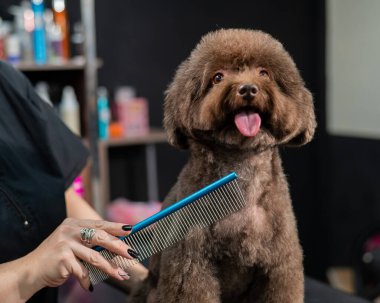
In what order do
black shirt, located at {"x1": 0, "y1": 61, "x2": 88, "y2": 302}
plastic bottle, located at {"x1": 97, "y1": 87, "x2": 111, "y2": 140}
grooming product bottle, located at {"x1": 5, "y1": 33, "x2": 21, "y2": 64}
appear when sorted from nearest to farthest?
black shirt, located at {"x1": 0, "y1": 61, "x2": 88, "y2": 302} → grooming product bottle, located at {"x1": 5, "y1": 33, "x2": 21, "y2": 64} → plastic bottle, located at {"x1": 97, "y1": 87, "x2": 111, "y2": 140}

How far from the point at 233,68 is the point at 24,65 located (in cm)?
188

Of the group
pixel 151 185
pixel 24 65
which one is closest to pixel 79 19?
pixel 24 65

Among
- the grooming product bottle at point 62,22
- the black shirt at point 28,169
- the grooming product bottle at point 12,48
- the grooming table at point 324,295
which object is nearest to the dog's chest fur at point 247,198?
the black shirt at point 28,169

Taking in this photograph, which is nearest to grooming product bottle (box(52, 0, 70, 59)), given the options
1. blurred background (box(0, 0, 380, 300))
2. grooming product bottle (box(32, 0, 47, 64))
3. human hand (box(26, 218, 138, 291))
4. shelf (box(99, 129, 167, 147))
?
blurred background (box(0, 0, 380, 300))

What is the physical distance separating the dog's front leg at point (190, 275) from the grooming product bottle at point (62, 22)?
203cm

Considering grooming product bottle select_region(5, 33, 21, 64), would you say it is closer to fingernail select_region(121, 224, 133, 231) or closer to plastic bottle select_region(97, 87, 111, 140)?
plastic bottle select_region(97, 87, 111, 140)

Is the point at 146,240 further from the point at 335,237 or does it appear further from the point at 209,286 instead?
the point at 335,237

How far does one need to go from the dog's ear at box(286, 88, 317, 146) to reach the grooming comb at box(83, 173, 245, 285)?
0.14m

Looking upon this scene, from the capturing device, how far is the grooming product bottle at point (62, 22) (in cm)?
263

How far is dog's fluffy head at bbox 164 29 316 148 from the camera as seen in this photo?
74cm

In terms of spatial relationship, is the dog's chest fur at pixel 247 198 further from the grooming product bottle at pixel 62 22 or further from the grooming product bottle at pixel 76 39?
the grooming product bottle at pixel 76 39

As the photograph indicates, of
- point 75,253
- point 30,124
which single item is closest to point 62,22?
point 30,124

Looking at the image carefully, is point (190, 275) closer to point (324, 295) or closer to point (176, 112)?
point (176, 112)

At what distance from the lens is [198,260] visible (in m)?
0.80
